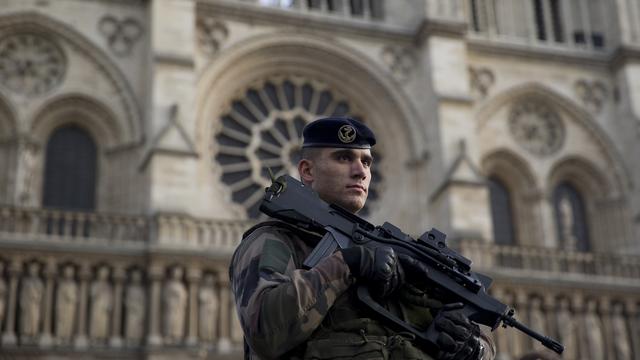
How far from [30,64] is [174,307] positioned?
16.5ft

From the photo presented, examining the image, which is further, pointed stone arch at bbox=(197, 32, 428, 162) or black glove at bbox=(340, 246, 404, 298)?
pointed stone arch at bbox=(197, 32, 428, 162)

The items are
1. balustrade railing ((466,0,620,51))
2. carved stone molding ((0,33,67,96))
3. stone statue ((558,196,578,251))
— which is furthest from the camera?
balustrade railing ((466,0,620,51))

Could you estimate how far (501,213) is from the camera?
18516 mm

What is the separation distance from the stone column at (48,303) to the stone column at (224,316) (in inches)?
92.8

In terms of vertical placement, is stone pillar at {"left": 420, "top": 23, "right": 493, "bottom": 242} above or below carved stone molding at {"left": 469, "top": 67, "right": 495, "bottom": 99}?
below

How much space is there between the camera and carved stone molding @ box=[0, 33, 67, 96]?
15.9 meters

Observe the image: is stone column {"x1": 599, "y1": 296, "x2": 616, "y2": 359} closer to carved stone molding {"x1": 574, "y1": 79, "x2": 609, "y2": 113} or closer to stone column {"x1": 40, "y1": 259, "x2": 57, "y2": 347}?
carved stone molding {"x1": 574, "y1": 79, "x2": 609, "y2": 113}

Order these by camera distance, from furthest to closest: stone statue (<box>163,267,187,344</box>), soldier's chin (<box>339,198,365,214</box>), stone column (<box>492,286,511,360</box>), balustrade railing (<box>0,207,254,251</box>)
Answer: stone column (<box>492,286,511,360</box>) < balustrade railing (<box>0,207,254,251</box>) < stone statue (<box>163,267,187,344</box>) < soldier's chin (<box>339,198,365,214</box>)

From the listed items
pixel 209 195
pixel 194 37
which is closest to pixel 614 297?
pixel 209 195

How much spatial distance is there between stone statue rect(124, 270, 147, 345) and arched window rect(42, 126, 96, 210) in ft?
7.10

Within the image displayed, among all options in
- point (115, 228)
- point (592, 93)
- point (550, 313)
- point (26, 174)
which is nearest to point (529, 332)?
point (115, 228)

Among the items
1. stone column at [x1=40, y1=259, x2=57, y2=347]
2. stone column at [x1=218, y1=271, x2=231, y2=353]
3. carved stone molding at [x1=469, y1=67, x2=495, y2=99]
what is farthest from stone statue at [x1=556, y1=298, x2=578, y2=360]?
stone column at [x1=40, y1=259, x2=57, y2=347]

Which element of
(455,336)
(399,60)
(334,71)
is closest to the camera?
(455,336)

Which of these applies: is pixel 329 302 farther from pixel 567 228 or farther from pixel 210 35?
pixel 567 228
